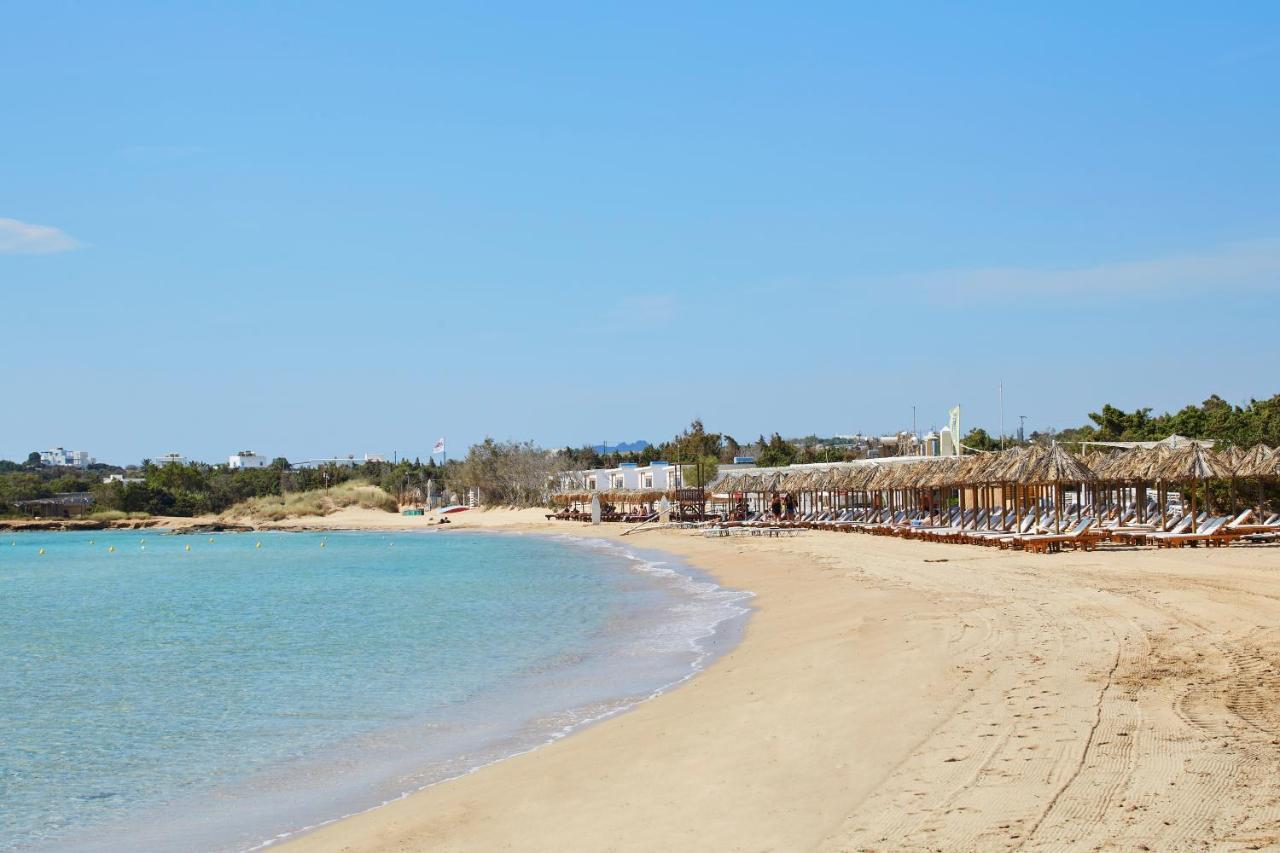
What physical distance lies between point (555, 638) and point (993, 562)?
8542 mm

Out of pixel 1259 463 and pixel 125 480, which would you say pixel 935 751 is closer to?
pixel 1259 463

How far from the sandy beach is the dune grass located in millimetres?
77245

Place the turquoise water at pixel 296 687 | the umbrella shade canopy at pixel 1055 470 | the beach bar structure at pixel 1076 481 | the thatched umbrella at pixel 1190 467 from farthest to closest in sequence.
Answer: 1. the umbrella shade canopy at pixel 1055 470
2. the beach bar structure at pixel 1076 481
3. the thatched umbrella at pixel 1190 467
4. the turquoise water at pixel 296 687

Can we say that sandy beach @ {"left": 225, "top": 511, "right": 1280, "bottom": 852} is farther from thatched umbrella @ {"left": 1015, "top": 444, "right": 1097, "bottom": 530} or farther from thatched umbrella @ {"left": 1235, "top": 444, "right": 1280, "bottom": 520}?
thatched umbrella @ {"left": 1015, "top": 444, "right": 1097, "bottom": 530}

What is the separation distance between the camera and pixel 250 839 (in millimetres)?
6426

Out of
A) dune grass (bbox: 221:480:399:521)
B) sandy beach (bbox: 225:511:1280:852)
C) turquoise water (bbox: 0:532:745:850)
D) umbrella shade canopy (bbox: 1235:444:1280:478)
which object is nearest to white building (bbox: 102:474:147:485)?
dune grass (bbox: 221:480:399:521)

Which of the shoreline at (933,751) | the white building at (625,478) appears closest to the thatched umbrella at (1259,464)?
the shoreline at (933,751)

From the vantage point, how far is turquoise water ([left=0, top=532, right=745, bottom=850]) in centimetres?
749

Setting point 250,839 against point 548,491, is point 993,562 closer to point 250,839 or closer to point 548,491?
point 250,839

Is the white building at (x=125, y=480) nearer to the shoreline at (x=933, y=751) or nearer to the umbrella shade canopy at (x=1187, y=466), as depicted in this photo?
the umbrella shade canopy at (x=1187, y=466)

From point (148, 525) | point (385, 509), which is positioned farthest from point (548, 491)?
point (148, 525)

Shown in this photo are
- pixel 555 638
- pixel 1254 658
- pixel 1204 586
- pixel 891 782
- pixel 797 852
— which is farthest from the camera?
pixel 555 638

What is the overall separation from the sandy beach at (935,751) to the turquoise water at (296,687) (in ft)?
3.14

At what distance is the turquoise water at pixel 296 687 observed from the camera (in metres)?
7.49
